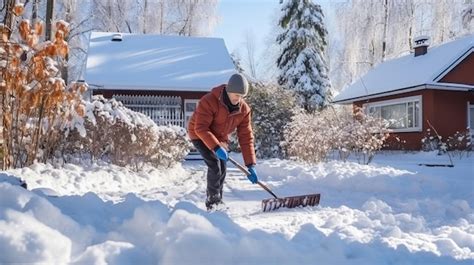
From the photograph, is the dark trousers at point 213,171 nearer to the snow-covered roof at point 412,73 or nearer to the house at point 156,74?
the house at point 156,74

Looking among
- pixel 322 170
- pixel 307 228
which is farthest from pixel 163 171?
pixel 307 228

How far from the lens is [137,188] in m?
7.30

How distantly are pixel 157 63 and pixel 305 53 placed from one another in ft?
34.9

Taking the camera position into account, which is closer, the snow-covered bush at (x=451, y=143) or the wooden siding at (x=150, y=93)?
the wooden siding at (x=150, y=93)

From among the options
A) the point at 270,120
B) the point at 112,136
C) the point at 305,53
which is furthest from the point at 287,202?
the point at 305,53

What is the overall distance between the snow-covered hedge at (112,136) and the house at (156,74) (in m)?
8.14

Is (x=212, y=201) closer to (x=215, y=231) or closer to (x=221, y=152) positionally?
(x=221, y=152)

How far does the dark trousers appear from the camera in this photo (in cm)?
534

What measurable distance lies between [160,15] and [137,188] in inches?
983

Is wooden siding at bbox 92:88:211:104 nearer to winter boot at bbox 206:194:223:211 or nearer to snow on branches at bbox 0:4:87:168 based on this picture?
snow on branches at bbox 0:4:87:168

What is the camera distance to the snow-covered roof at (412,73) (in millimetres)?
18094

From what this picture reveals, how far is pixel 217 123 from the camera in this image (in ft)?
18.0

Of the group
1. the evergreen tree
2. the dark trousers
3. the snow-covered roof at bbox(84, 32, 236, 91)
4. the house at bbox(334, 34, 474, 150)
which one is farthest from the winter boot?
the evergreen tree

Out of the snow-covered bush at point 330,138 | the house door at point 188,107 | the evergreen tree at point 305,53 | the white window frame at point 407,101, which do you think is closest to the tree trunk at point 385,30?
the evergreen tree at point 305,53
